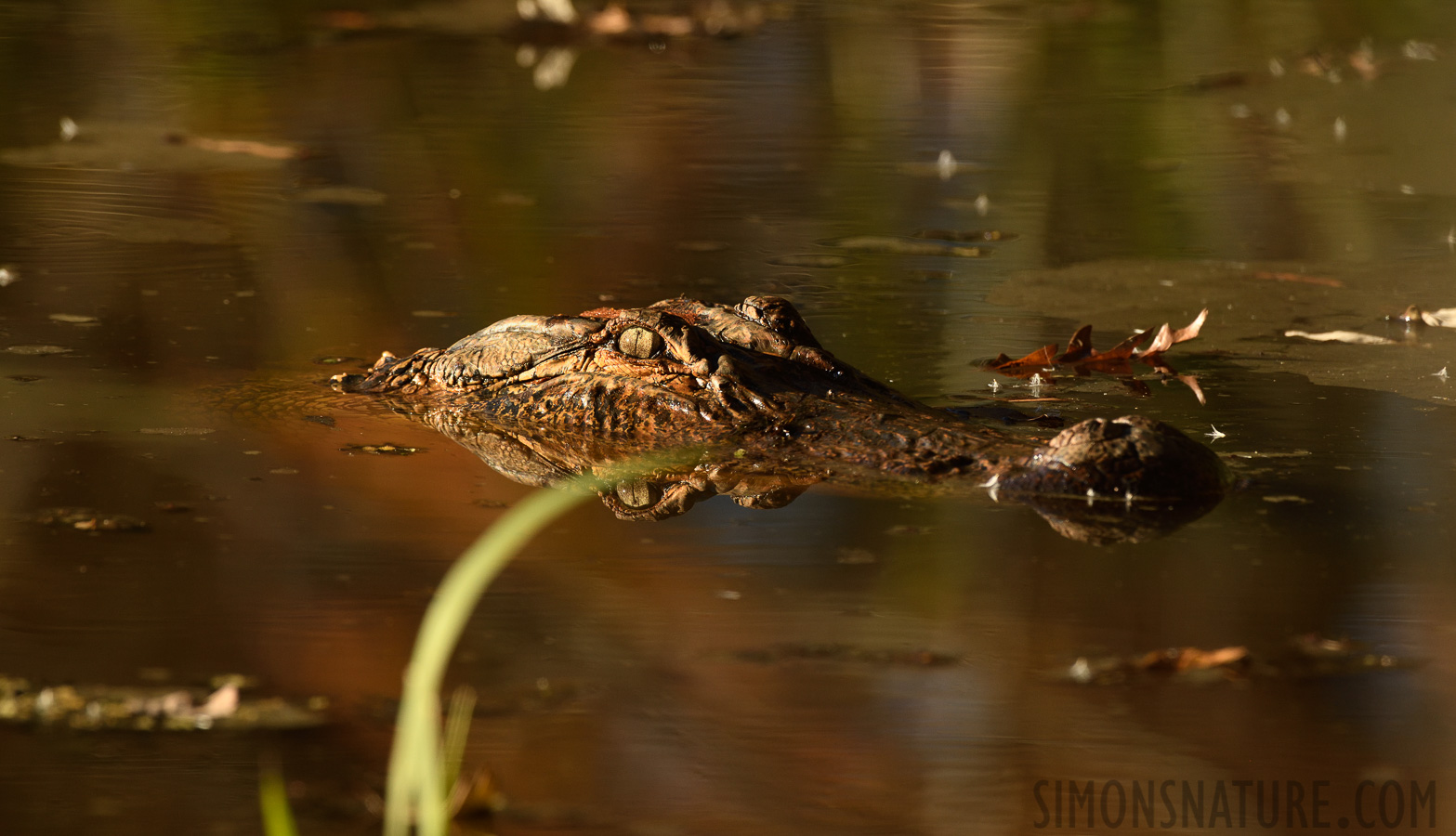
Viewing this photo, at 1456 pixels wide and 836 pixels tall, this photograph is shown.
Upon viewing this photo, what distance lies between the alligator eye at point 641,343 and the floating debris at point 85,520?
4.27ft

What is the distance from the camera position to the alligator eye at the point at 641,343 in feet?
15.0

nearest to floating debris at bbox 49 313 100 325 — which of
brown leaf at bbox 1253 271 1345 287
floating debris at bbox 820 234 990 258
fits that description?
floating debris at bbox 820 234 990 258

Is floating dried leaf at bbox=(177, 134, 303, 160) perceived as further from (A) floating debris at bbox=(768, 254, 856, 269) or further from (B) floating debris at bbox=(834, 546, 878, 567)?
(B) floating debris at bbox=(834, 546, 878, 567)

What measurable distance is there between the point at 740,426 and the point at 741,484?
24 centimetres

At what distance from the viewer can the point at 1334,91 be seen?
1145 cm

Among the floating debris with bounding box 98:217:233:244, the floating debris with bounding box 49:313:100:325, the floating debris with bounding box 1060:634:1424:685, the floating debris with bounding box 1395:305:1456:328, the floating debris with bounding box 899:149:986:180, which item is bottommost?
the floating debris with bounding box 1395:305:1456:328

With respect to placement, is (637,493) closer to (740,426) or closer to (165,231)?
(740,426)

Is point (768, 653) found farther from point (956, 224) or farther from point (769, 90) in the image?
point (769, 90)

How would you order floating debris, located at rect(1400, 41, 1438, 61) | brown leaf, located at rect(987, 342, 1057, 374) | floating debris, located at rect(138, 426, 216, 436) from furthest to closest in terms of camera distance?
floating debris, located at rect(1400, 41, 1438, 61) < brown leaf, located at rect(987, 342, 1057, 374) < floating debris, located at rect(138, 426, 216, 436)

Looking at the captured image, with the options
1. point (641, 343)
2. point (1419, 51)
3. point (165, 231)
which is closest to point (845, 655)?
point (641, 343)

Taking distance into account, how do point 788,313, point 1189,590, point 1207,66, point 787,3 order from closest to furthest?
point 1189,590 → point 788,313 → point 1207,66 → point 787,3

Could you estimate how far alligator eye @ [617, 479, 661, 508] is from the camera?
4.08 meters

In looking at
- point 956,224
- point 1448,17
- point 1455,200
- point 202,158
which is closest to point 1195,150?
point 1455,200

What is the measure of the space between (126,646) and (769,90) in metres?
9.00
